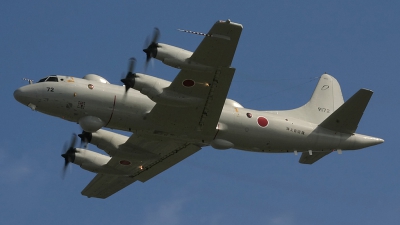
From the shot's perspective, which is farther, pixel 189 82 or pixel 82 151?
pixel 82 151

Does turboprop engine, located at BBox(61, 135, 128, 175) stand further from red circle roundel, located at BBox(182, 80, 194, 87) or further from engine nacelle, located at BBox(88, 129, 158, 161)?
red circle roundel, located at BBox(182, 80, 194, 87)

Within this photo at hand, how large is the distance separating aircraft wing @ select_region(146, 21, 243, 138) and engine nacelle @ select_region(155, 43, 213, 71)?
7.4 inches

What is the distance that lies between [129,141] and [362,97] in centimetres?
1224

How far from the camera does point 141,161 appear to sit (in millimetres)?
40312

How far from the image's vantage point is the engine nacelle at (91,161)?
40.6 metres

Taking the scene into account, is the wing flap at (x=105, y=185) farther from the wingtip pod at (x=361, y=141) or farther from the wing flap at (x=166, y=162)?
the wingtip pod at (x=361, y=141)

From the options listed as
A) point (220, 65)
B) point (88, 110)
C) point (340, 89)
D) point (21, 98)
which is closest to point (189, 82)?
point (220, 65)

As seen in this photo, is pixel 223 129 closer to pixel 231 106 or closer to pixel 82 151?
pixel 231 106

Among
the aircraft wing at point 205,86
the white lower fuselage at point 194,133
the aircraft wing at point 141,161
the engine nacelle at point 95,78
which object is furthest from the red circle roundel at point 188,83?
the engine nacelle at point 95,78

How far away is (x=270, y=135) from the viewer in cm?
3766

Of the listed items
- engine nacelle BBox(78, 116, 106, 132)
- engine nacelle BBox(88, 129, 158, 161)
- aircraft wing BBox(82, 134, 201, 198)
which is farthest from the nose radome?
aircraft wing BBox(82, 134, 201, 198)

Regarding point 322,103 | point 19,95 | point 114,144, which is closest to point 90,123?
point 19,95

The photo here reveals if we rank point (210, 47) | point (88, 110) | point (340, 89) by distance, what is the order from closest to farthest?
point (210, 47)
point (88, 110)
point (340, 89)

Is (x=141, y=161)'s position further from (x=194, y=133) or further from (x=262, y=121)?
(x=262, y=121)
